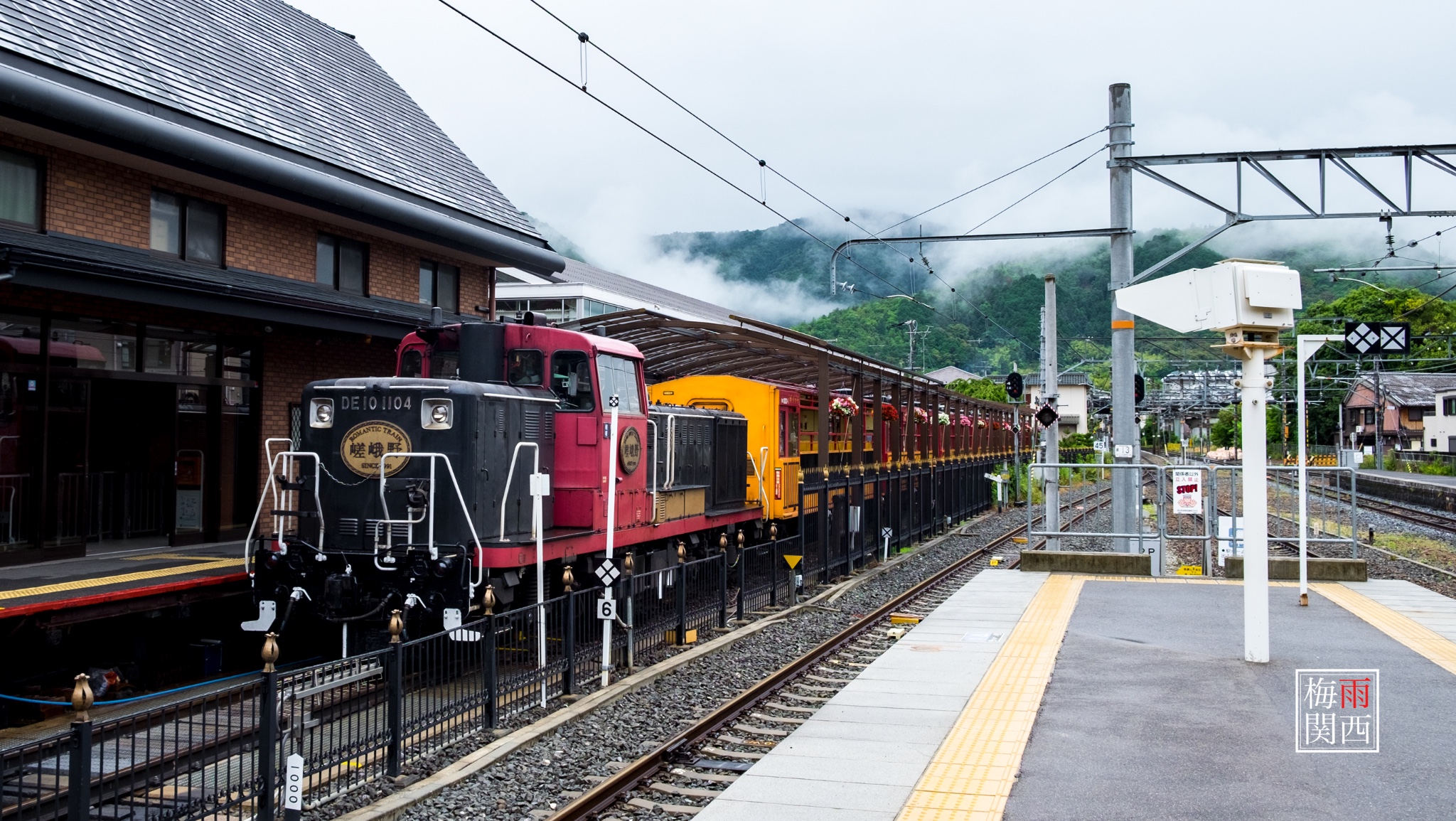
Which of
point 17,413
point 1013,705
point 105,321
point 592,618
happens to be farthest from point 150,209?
point 1013,705

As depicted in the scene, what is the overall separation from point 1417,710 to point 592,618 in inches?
276

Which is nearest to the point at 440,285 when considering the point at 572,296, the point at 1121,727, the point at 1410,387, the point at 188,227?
the point at 188,227

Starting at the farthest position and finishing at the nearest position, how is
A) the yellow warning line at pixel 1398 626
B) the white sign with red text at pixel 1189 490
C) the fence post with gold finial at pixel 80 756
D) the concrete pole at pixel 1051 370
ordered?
the concrete pole at pixel 1051 370 → the white sign with red text at pixel 1189 490 → the yellow warning line at pixel 1398 626 → the fence post with gold finial at pixel 80 756

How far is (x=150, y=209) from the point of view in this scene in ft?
43.6

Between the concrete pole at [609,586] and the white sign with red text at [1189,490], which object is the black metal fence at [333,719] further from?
the white sign with red text at [1189,490]

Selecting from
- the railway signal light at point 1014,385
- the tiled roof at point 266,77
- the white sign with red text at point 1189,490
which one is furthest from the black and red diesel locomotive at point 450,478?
the railway signal light at point 1014,385

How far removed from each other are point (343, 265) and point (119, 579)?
756 centimetres

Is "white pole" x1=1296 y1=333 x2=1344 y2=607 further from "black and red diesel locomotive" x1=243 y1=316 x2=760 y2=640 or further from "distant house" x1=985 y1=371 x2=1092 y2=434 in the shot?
"distant house" x1=985 y1=371 x2=1092 y2=434

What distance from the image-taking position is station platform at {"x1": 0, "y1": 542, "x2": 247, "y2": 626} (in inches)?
344

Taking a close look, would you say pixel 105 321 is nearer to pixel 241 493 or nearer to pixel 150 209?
pixel 150 209

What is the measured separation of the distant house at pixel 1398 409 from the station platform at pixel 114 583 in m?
62.9

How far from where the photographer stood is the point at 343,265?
16547 mm

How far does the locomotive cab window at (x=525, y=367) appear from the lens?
38.2 ft

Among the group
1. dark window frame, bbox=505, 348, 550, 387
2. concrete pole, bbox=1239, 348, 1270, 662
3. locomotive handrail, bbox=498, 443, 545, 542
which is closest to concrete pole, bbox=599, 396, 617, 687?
locomotive handrail, bbox=498, 443, 545, 542
